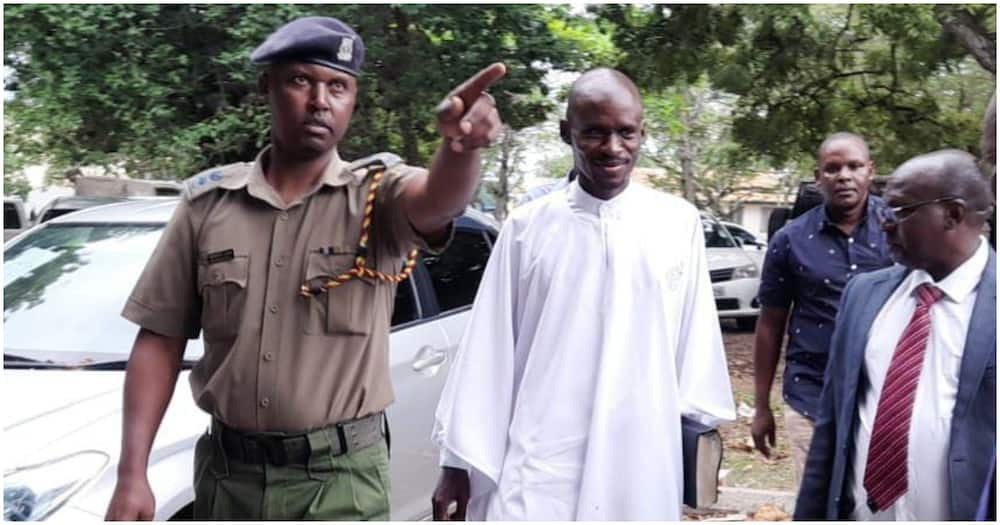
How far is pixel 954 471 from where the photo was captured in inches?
93.4

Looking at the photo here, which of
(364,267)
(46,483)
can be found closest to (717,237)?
(46,483)

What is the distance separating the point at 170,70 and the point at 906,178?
7614 millimetres

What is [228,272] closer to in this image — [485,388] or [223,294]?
[223,294]

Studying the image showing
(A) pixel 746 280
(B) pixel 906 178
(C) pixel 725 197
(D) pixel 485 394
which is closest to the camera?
(B) pixel 906 178

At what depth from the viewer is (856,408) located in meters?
2.62

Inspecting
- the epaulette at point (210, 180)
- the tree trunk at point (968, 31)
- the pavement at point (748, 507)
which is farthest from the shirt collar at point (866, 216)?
the tree trunk at point (968, 31)

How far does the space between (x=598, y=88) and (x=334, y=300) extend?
0.97 meters

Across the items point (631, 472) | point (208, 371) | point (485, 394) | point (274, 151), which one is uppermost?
point (274, 151)

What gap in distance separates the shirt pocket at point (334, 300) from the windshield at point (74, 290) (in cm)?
134

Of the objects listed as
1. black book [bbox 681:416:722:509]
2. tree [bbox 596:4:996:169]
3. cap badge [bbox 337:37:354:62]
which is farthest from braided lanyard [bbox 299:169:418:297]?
tree [bbox 596:4:996:169]

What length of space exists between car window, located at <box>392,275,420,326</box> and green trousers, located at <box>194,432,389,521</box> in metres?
1.85

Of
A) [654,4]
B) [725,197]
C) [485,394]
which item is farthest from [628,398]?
[725,197]

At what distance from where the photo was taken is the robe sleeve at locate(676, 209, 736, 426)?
2.80 metres

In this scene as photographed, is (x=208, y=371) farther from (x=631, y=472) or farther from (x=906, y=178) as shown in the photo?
(x=906, y=178)
